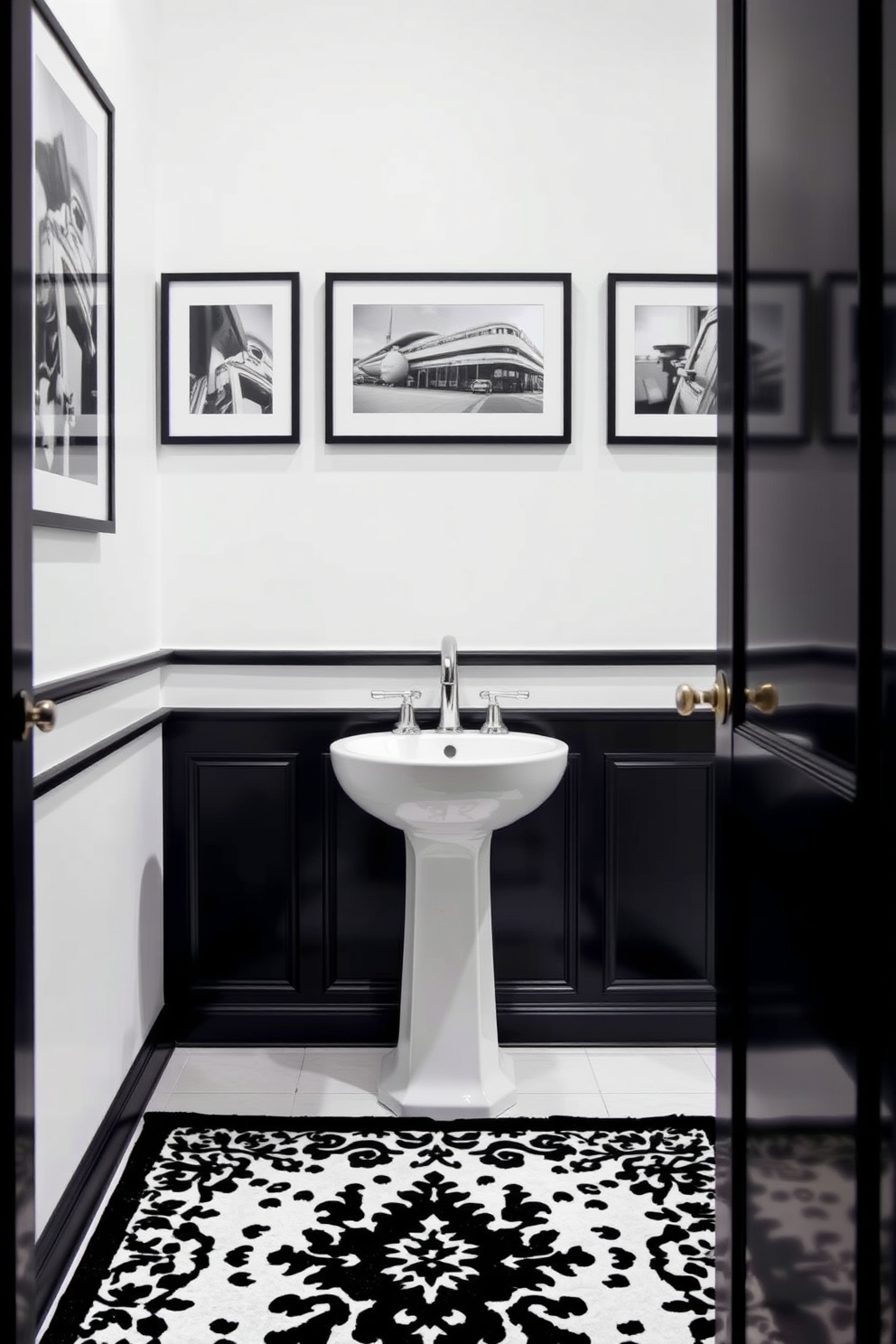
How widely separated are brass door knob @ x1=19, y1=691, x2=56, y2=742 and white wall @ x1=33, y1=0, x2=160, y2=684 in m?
0.55

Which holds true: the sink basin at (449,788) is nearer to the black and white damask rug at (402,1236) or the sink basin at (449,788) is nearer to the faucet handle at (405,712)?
the faucet handle at (405,712)

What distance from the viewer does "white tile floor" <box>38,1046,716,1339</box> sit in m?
2.34

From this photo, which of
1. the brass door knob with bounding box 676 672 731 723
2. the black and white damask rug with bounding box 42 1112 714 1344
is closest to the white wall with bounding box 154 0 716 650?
the black and white damask rug with bounding box 42 1112 714 1344

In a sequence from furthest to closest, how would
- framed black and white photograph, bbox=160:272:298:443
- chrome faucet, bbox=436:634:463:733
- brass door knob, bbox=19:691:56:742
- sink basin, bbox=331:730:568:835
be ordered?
framed black and white photograph, bbox=160:272:298:443
chrome faucet, bbox=436:634:463:733
sink basin, bbox=331:730:568:835
brass door knob, bbox=19:691:56:742

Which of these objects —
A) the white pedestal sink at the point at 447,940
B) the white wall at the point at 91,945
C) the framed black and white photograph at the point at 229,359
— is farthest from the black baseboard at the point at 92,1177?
the framed black and white photograph at the point at 229,359

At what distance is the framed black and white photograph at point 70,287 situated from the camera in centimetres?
167

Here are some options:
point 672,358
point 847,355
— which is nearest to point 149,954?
point 672,358

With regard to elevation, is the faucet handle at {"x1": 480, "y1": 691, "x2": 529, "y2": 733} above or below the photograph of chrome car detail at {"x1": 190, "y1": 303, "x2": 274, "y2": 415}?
below

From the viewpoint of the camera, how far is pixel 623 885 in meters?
→ 2.71

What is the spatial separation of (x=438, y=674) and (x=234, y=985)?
0.93 meters

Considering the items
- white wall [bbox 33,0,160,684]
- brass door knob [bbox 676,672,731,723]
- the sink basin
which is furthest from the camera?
the sink basin

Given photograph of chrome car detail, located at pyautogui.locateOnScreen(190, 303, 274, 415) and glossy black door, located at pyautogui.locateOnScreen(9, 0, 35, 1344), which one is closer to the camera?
glossy black door, located at pyautogui.locateOnScreen(9, 0, 35, 1344)

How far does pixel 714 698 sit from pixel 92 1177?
143cm

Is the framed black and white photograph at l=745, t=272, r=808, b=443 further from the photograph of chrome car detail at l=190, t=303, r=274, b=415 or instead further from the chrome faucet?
the photograph of chrome car detail at l=190, t=303, r=274, b=415
